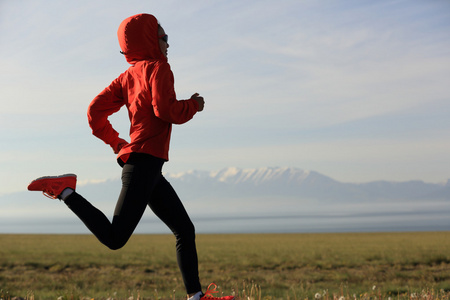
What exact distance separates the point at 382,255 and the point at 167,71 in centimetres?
2402

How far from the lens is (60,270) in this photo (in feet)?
70.9

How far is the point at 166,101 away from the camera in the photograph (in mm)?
4578

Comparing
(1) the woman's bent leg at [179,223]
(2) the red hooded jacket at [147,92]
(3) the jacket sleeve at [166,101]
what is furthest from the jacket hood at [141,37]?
(1) the woman's bent leg at [179,223]

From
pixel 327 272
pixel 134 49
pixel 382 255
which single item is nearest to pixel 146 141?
pixel 134 49

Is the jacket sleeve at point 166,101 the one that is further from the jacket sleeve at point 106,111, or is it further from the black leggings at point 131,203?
the jacket sleeve at point 106,111

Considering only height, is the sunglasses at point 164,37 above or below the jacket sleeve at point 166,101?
above

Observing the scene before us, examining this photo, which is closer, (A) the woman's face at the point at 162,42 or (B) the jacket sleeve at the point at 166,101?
(B) the jacket sleeve at the point at 166,101

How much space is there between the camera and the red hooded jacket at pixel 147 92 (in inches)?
182

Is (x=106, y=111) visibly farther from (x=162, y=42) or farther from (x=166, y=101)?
(x=166, y=101)

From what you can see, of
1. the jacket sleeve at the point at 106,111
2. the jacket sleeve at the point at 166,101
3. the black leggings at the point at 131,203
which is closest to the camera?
the jacket sleeve at the point at 166,101

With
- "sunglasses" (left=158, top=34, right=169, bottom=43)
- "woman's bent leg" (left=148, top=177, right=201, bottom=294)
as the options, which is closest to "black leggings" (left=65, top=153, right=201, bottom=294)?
"woman's bent leg" (left=148, top=177, right=201, bottom=294)

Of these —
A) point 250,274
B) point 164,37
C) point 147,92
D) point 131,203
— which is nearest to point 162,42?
point 164,37

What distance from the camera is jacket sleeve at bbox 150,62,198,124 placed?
4.59m

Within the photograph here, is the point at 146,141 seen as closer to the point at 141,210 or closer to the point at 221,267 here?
the point at 141,210
